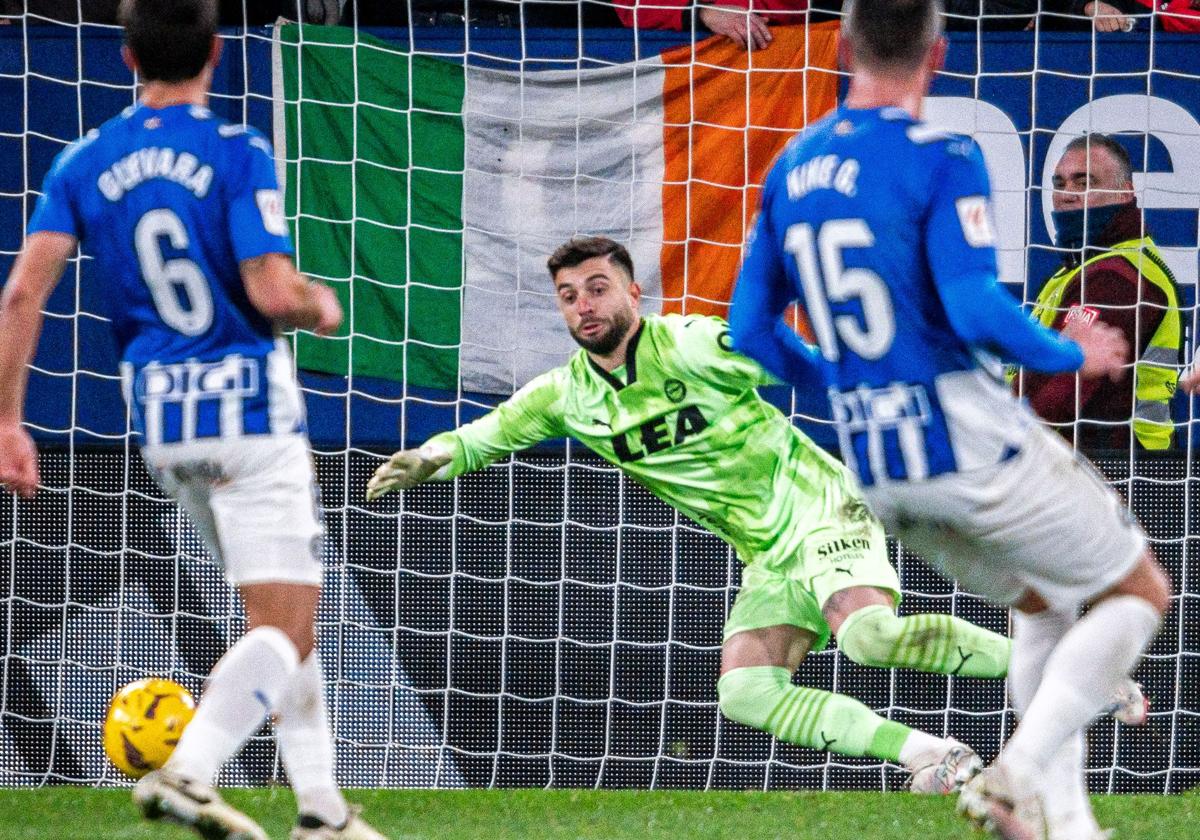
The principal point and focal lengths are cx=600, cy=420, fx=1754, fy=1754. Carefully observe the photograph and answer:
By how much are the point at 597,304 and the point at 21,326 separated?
6.79 feet

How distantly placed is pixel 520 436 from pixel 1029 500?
2.26 m

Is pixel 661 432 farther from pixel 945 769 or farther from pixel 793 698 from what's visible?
pixel 945 769

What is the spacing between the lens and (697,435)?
16.5 ft

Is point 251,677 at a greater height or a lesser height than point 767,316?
lesser

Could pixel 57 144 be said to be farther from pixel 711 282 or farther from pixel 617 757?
pixel 617 757

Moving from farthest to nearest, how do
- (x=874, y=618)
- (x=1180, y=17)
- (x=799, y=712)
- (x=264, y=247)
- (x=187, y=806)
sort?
(x=1180, y=17)
(x=799, y=712)
(x=874, y=618)
(x=264, y=247)
(x=187, y=806)

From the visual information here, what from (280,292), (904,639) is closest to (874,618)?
(904,639)

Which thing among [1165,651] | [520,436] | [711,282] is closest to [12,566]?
[520,436]

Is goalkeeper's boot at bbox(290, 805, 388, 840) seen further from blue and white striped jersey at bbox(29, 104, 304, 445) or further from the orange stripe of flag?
the orange stripe of flag

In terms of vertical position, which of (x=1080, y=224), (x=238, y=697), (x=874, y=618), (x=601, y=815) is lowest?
(x=601, y=815)

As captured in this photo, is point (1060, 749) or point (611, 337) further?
point (611, 337)

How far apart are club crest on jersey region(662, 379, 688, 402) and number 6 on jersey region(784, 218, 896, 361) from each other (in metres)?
1.82

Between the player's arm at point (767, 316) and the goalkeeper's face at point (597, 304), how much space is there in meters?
1.62

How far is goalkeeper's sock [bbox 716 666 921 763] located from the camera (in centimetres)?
470
